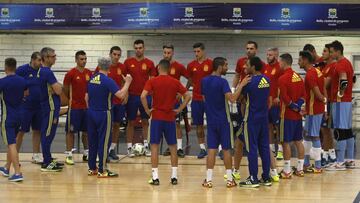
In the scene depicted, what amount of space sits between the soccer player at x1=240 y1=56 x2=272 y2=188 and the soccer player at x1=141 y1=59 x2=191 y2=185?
0.90m

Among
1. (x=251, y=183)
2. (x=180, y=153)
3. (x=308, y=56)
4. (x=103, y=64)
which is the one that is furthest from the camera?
(x=180, y=153)

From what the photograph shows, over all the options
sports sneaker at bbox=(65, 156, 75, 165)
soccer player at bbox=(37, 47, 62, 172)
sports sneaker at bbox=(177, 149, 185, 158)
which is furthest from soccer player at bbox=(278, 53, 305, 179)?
sports sneaker at bbox=(65, 156, 75, 165)

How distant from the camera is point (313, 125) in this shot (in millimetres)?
9805

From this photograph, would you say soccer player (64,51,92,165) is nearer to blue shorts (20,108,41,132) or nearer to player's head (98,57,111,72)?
blue shorts (20,108,41,132)

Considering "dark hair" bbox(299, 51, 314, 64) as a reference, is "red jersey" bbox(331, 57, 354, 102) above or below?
below

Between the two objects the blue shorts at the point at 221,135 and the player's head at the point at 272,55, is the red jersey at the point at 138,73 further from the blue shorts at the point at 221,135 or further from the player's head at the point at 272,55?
the blue shorts at the point at 221,135

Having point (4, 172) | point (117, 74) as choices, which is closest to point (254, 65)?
point (117, 74)

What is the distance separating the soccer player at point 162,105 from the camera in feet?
29.3

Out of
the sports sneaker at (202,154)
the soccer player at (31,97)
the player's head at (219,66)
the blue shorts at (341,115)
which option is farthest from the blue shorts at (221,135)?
the soccer player at (31,97)

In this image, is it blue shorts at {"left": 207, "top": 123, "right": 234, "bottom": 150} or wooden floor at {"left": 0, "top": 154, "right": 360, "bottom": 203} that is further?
blue shorts at {"left": 207, "top": 123, "right": 234, "bottom": 150}

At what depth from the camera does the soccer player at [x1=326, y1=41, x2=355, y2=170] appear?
10227 mm

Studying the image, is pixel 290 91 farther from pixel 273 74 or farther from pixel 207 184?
pixel 207 184

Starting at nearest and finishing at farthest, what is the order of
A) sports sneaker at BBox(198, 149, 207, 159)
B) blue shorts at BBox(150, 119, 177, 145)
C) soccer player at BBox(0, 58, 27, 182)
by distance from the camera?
blue shorts at BBox(150, 119, 177, 145)
soccer player at BBox(0, 58, 27, 182)
sports sneaker at BBox(198, 149, 207, 159)

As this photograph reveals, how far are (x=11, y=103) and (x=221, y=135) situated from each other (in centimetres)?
310
